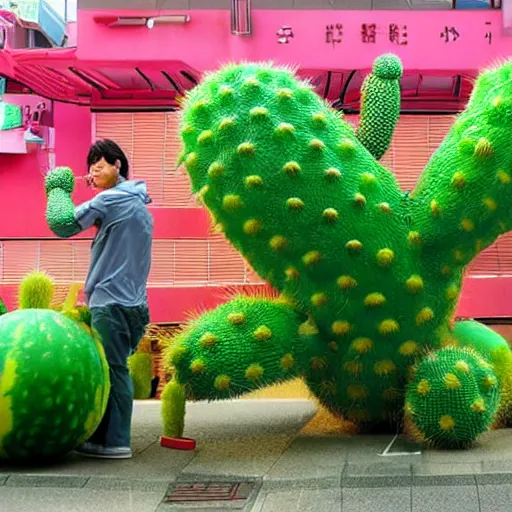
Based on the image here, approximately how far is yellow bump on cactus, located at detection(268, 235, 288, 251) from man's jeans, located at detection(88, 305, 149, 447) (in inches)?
25.6

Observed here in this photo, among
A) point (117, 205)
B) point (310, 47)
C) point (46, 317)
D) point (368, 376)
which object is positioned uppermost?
point (310, 47)

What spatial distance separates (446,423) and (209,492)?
46.0 inches

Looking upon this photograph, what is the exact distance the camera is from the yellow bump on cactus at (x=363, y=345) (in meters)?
4.70

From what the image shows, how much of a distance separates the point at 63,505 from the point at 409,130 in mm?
9203

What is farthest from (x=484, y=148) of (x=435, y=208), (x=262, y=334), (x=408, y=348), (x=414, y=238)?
(x=262, y=334)

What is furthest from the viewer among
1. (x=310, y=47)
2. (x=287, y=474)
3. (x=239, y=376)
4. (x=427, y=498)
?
(x=310, y=47)

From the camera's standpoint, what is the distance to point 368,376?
15.7ft

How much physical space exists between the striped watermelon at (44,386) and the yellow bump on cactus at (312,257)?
3.41ft

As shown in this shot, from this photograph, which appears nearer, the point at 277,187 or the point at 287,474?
the point at 287,474

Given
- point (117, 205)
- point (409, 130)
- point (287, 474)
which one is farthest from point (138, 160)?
point (287, 474)

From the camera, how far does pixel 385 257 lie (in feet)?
15.1

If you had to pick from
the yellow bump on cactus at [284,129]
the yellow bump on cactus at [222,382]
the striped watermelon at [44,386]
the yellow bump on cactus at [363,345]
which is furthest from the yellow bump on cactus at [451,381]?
the striped watermelon at [44,386]

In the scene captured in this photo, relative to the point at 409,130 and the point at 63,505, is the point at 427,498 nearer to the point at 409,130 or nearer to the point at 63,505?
the point at 63,505

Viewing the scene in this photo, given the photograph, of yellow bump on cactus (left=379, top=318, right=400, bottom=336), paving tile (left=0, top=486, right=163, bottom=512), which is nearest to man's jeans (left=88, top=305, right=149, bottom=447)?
paving tile (left=0, top=486, right=163, bottom=512)
